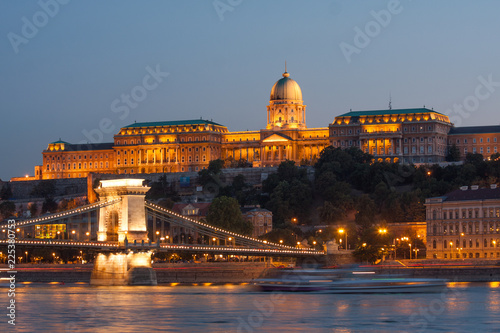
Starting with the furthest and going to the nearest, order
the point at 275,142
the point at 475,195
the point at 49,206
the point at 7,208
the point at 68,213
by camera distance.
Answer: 1. the point at 275,142
2. the point at 49,206
3. the point at 7,208
4. the point at 475,195
5. the point at 68,213

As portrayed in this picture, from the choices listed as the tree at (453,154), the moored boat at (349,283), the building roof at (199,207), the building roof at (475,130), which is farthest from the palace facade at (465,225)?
the building roof at (475,130)

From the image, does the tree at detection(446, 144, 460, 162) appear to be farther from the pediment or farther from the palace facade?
the palace facade

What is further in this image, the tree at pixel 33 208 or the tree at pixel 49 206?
the tree at pixel 49 206

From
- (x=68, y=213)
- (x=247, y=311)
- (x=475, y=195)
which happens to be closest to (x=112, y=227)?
(x=68, y=213)

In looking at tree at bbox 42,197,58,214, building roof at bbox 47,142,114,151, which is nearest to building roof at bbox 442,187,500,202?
tree at bbox 42,197,58,214

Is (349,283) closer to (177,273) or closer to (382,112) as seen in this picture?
(177,273)

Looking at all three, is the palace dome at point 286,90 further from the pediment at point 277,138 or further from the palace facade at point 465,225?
the palace facade at point 465,225
